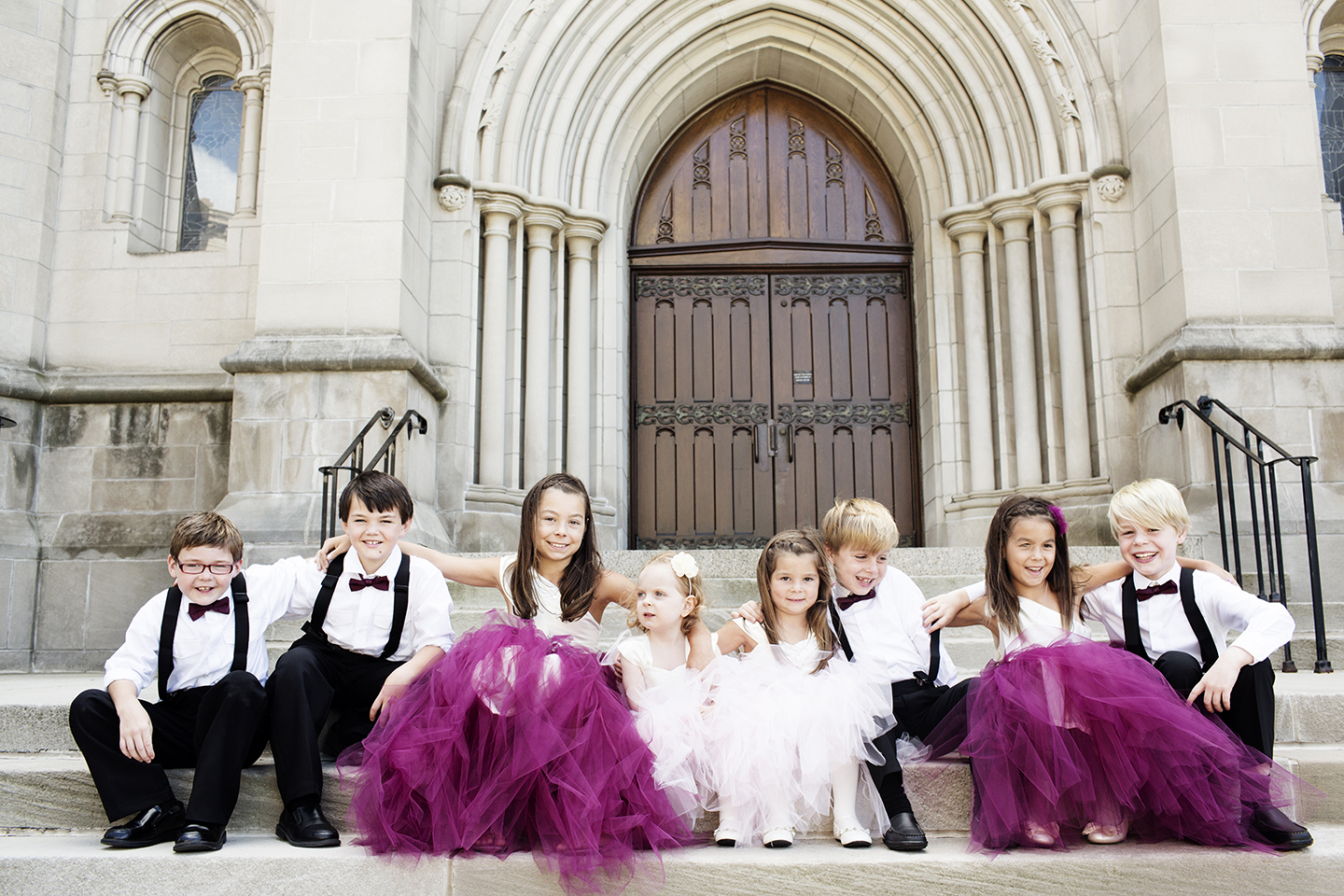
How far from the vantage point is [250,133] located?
6691 mm

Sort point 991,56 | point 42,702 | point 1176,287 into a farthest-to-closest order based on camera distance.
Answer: point 991,56 → point 1176,287 → point 42,702

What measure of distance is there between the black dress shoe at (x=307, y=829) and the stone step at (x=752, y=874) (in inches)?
3.2

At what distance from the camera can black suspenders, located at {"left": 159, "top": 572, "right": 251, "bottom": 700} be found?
2646 mm

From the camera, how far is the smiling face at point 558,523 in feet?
9.31

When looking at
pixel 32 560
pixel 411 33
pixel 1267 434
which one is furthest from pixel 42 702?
pixel 1267 434

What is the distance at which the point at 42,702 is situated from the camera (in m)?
3.19

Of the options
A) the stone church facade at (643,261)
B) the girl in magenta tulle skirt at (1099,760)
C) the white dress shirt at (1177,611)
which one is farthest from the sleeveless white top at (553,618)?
the stone church facade at (643,261)

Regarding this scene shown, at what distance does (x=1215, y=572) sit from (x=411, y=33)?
5036mm

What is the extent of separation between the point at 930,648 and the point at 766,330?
15.0 feet

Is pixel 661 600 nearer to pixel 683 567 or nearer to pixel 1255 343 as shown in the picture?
pixel 683 567

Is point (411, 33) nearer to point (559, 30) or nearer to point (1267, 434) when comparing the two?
point (559, 30)

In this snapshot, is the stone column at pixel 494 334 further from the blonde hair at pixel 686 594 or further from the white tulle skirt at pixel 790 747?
the white tulle skirt at pixel 790 747

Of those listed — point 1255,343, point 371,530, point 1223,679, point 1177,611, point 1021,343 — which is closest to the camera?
point 1223,679

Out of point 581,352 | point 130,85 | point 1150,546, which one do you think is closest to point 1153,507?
point 1150,546
